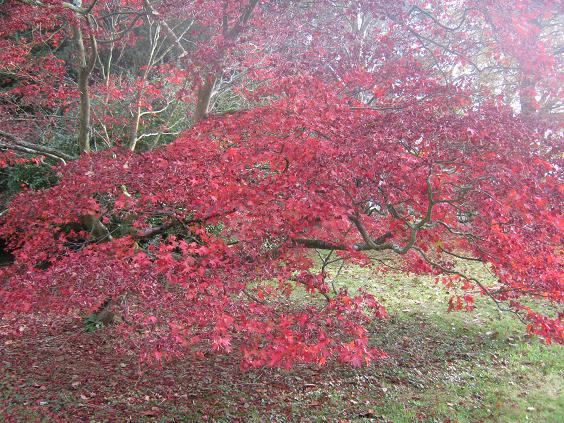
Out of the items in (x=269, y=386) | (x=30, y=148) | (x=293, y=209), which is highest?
(x=293, y=209)

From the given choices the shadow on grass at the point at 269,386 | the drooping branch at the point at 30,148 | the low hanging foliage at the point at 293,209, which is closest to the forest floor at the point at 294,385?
the shadow on grass at the point at 269,386

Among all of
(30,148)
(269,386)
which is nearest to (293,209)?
(269,386)

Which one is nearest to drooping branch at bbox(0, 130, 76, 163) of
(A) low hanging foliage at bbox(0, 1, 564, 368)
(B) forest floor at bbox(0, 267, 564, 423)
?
(A) low hanging foliage at bbox(0, 1, 564, 368)

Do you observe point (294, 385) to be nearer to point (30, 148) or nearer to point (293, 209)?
point (293, 209)

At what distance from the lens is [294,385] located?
661 centimetres

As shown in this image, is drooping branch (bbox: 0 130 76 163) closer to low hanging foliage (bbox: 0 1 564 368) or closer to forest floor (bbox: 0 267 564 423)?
low hanging foliage (bbox: 0 1 564 368)

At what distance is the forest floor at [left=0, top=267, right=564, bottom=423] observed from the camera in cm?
573

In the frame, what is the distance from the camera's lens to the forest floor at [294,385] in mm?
5727

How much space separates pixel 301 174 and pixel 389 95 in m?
3.26

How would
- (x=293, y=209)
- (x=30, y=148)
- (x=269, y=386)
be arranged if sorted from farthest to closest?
(x=30, y=148), (x=269, y=386), (x=293, y=209)

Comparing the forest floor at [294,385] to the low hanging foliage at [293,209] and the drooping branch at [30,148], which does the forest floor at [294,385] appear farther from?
the drooping branch at [30,148]

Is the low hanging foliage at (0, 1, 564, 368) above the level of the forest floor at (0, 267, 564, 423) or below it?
above

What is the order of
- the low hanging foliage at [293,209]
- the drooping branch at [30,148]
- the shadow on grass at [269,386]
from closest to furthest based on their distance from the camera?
the low hanging foliage at [293,209] < the shadow on grass at [269,386] < the drooping branch at [30,148]

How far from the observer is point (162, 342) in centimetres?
465
